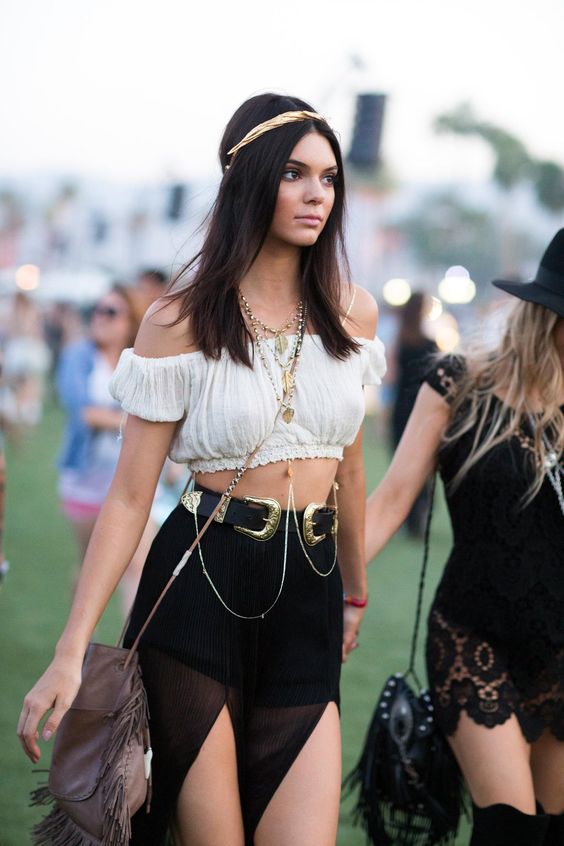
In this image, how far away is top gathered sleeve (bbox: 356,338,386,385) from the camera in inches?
128

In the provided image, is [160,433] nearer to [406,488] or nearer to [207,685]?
[207,685]

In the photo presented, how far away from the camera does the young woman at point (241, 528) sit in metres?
2.89

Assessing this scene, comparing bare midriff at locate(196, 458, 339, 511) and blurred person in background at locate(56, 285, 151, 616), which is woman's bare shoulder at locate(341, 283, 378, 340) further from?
blurred person in background at locate(56, 285, 151, 616)

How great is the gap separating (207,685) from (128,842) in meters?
0.41

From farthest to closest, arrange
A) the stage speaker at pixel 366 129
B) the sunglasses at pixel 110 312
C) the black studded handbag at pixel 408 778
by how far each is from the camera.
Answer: the stage speaker at pixel 366 129 → the sunglasses at pixel 110 312 → the black studded handbag at pixel 408 778

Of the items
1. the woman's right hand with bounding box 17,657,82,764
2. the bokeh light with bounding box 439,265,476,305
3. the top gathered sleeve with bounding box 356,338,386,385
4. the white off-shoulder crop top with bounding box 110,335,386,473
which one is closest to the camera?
the woman's right hand with bounding box 17,657,82,764

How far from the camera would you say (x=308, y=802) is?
284 cm

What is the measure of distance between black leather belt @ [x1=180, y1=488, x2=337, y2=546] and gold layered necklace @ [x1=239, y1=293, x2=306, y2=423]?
0.23 metres

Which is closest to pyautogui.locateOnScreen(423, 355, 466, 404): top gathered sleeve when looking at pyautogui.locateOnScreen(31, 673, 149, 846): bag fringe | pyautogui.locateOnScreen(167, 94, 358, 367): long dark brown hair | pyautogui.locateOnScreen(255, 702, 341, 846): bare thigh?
pyautogui.locateOnScreen(167, 94, 358, 367): long dark brown hair

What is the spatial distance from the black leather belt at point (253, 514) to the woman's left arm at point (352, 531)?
1.26 ft

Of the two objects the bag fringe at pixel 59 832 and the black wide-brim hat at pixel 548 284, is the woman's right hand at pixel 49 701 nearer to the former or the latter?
the bag fringe at pixel 59 832

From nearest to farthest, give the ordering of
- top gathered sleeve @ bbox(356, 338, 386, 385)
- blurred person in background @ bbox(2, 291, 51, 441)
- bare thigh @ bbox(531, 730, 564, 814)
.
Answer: top gathered sleeve @ bbox(356, 338, 386, 385), bare thigh @ bbox(531, 730, 564, 814), blurred person in background @ bbox(2, 291, 51, 441)

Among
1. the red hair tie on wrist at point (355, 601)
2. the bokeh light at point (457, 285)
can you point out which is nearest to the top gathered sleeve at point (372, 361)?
the red hair tie on wrist at point (355, 601)

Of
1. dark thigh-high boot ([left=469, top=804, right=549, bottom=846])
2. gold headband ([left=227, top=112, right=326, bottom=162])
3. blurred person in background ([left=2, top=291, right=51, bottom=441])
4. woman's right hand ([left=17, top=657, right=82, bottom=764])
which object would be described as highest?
gold headband ([left=227, top=112, right=326, bottom=162])
